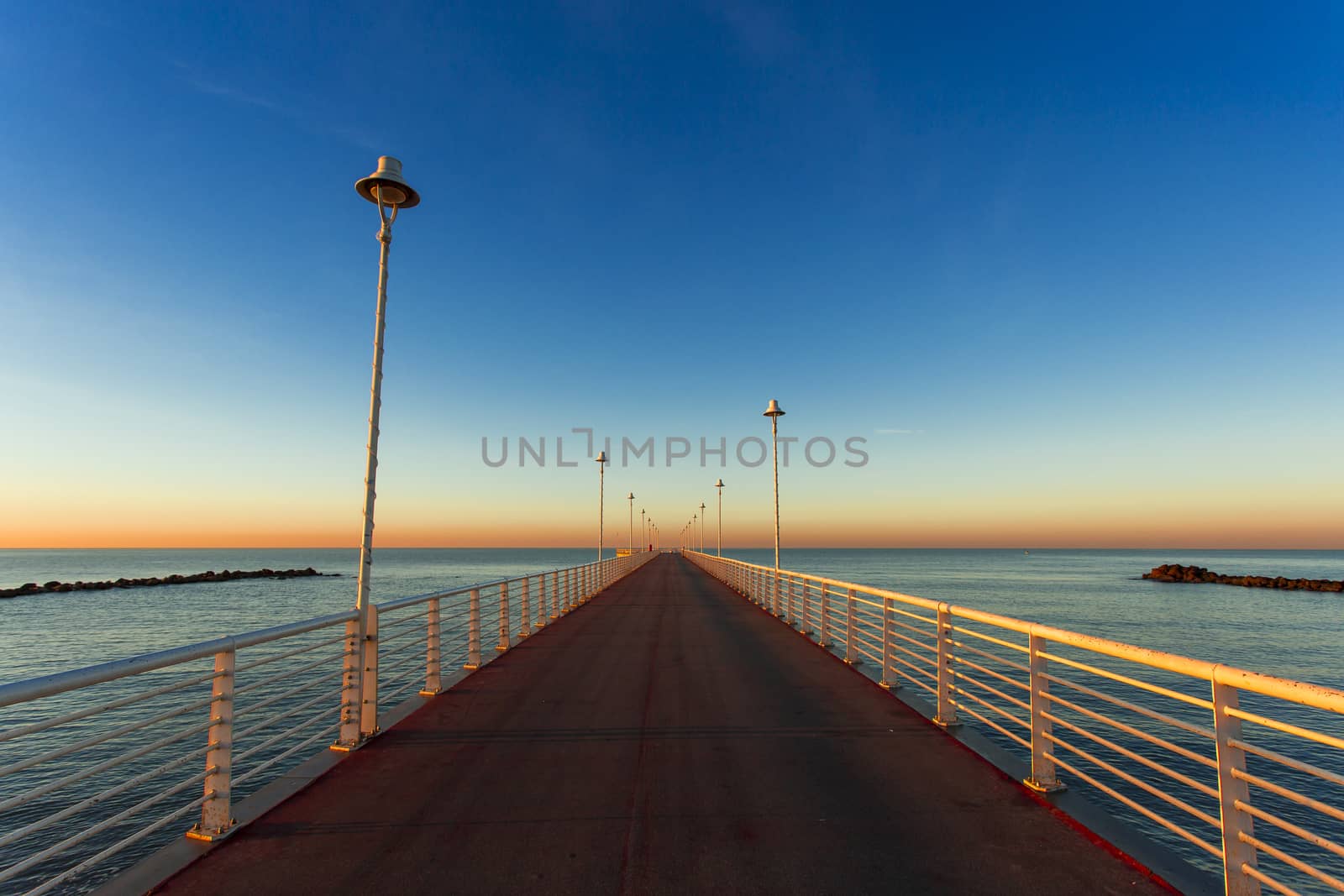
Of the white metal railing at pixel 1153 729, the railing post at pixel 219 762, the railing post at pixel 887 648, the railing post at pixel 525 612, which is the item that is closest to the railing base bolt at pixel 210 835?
the railing post at pixel 219 762

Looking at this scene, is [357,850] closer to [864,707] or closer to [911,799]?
[911,799]

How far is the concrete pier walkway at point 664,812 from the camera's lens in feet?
11.8

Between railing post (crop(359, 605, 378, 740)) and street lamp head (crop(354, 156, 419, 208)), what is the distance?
4132 millimetres

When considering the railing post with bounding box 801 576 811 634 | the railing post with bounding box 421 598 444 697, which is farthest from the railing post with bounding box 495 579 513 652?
the railing post with bounding box 801 576 811 634

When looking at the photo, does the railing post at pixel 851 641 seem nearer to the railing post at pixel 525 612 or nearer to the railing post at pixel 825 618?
the railing post at pixel 825 618

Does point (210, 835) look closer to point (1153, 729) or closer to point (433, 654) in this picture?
point (433, 654)

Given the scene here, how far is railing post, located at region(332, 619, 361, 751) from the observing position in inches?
225

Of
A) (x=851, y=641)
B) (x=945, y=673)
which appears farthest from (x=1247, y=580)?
A: (x=945, y=673)

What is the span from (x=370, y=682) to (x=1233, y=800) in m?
6.16

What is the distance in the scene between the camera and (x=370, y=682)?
20.0 ft

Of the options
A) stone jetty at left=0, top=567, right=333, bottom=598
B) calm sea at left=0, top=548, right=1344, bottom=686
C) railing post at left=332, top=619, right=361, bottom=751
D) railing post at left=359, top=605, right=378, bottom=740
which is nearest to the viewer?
railing post at left=332, top=619, right=361, bottom=751

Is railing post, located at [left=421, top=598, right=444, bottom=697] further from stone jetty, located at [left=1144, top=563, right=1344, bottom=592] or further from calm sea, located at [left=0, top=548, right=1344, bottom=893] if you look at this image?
stone jetty, located at [left=1144, top=563, right=1344, bottom=592]

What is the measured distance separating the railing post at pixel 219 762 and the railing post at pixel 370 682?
5.87 feet

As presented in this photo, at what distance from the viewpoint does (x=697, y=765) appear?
529 cm
